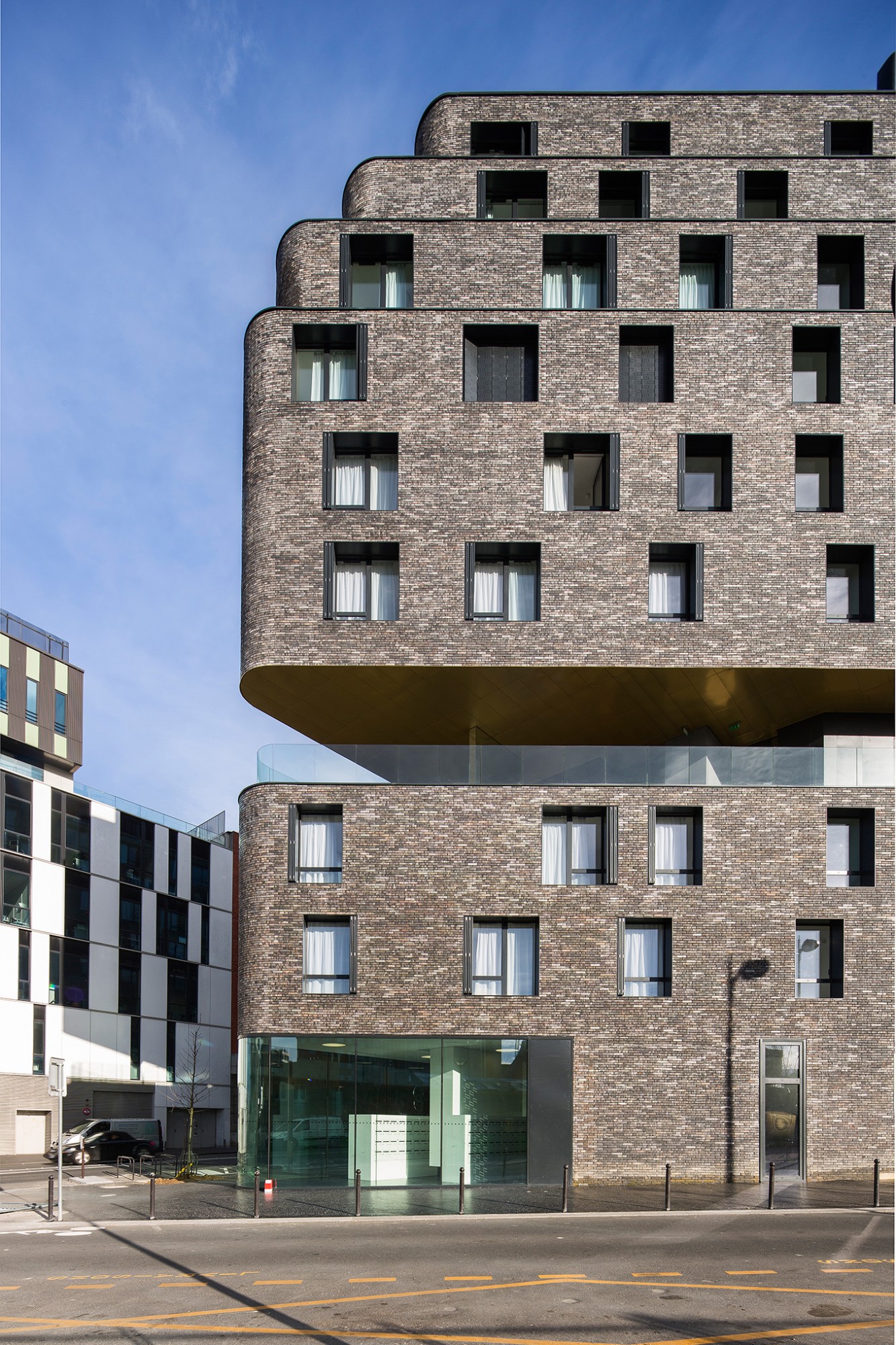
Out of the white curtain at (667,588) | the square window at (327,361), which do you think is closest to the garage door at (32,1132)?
the square window at (327,361)

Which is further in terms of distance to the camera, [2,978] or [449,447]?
[2,978]

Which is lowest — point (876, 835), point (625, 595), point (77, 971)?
point (77, 971)

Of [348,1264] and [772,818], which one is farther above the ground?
[772,818]

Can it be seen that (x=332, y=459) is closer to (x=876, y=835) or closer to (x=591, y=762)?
(x=591, y=762)

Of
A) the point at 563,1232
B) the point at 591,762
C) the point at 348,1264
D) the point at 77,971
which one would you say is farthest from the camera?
the point at 77,971

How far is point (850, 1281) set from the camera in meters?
15.1

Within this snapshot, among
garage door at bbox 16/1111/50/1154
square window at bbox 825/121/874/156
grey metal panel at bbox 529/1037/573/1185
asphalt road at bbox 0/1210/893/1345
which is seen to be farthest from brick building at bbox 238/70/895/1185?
garage door at bbox 16/1111/50/1154

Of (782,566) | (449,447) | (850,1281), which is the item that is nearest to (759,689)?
(782,566)

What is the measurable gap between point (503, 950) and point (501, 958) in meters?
0.18

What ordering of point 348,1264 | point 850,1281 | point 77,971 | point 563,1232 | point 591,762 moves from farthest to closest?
point 77,971
point 591,762
point 563,1232
point 348,1264
point 850,1281

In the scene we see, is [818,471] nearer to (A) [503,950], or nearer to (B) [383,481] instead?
(B) [383,481]

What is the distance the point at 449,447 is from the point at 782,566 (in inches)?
321

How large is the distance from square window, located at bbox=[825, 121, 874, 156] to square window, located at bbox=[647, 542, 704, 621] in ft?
40.5

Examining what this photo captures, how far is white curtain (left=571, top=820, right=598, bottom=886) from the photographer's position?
89.6 feet
